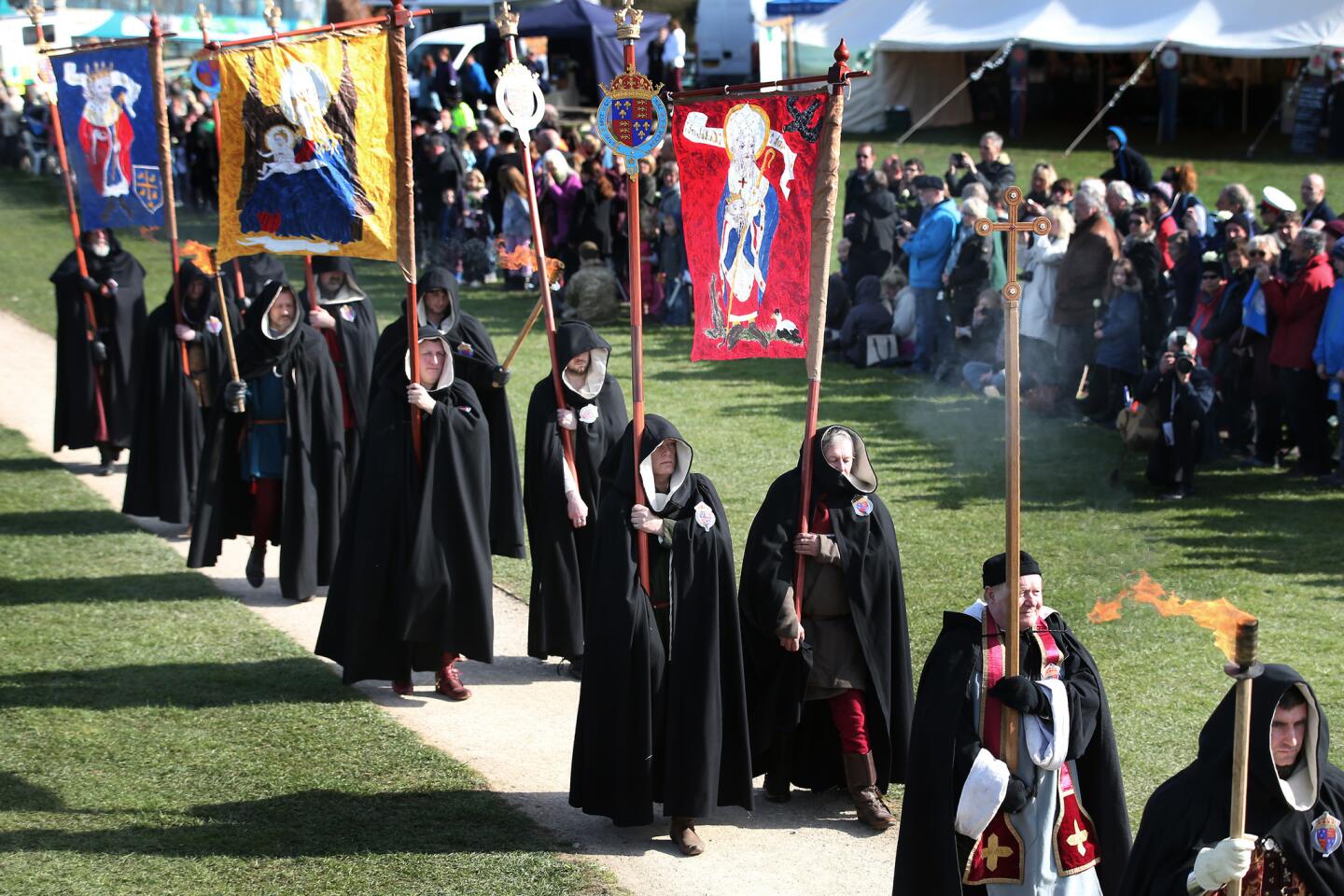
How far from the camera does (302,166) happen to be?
31.2 feet

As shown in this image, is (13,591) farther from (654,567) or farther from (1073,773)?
(1073,773)

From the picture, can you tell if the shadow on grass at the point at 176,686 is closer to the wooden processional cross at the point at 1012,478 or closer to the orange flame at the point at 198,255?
the orange flame at the point at 198,255

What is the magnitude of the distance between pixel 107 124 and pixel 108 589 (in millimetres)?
3651

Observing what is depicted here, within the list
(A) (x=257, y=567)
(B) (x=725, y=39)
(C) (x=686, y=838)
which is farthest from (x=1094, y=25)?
(C) (x=686, y=838)

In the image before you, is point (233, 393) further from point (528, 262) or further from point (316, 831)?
point (316, 831)

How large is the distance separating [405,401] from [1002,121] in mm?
23874

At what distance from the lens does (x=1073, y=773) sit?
6.28m

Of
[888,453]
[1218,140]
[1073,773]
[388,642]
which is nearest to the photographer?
[1073,773]

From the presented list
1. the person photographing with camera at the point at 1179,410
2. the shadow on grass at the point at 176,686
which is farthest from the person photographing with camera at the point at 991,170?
the shadow on grass at the point at 176,686

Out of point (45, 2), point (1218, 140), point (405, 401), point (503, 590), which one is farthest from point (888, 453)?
point (45, 2)

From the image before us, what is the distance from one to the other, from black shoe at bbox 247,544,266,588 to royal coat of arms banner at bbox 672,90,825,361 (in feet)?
16.3

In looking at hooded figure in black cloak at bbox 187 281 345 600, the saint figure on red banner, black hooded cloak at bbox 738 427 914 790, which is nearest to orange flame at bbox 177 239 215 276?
the saint figure on red banner

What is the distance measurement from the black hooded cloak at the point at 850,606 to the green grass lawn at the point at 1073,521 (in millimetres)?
1235

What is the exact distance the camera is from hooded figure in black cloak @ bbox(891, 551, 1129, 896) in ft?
20.0
